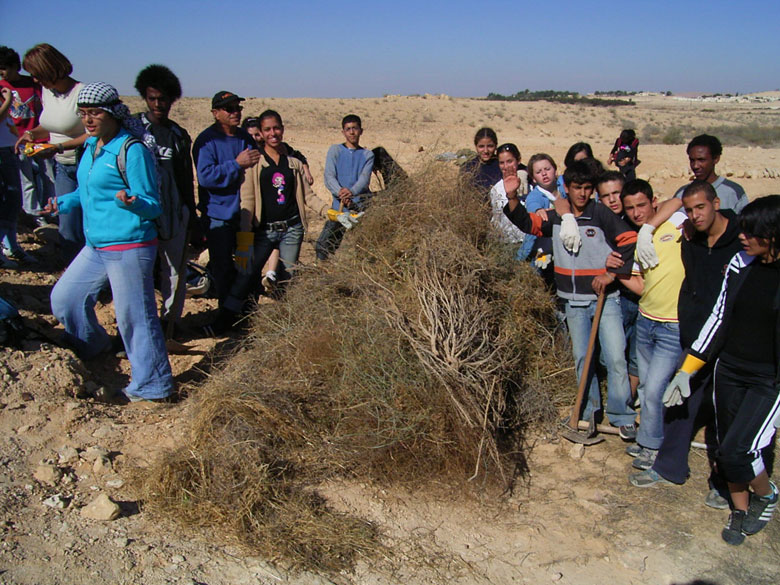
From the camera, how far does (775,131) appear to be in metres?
29.3

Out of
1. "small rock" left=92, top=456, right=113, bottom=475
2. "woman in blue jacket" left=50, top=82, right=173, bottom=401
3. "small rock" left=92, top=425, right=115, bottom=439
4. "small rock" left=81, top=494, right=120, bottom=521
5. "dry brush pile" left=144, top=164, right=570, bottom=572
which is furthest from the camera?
"woman in blue jacket" left=50, top=82, right=173, bottom=401

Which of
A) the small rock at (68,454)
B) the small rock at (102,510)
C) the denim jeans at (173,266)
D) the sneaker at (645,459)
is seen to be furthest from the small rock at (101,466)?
the sneaker at (645,459)

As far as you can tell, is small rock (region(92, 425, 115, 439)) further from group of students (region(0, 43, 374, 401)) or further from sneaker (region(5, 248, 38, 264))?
sneaker (region(5, 248, 38, 264))

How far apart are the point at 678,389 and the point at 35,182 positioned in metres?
6.46

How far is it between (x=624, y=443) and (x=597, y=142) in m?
23.5

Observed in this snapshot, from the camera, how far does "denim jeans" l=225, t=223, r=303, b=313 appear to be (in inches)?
207

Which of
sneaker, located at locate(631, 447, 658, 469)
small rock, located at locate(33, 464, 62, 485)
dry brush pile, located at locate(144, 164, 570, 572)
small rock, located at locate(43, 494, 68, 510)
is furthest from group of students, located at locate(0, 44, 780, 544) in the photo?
small rock, located at locate(43, 494, 68, 510)

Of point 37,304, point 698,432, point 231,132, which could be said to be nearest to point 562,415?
point 698,432

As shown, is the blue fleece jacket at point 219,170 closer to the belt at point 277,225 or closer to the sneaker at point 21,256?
the belt at point 277,225

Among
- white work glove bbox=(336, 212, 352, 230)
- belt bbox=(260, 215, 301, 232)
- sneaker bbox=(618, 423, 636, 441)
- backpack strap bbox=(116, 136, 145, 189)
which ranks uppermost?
backpack strap bbox=(116, 136, 145, 189)

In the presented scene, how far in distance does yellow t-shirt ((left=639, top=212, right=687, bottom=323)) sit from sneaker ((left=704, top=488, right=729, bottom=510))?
1.05 metres

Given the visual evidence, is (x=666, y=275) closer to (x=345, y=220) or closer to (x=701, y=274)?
(x=701, y=274)

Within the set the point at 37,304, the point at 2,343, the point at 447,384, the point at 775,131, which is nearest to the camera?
the point at 447,384

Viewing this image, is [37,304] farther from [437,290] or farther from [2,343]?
[437,290]
